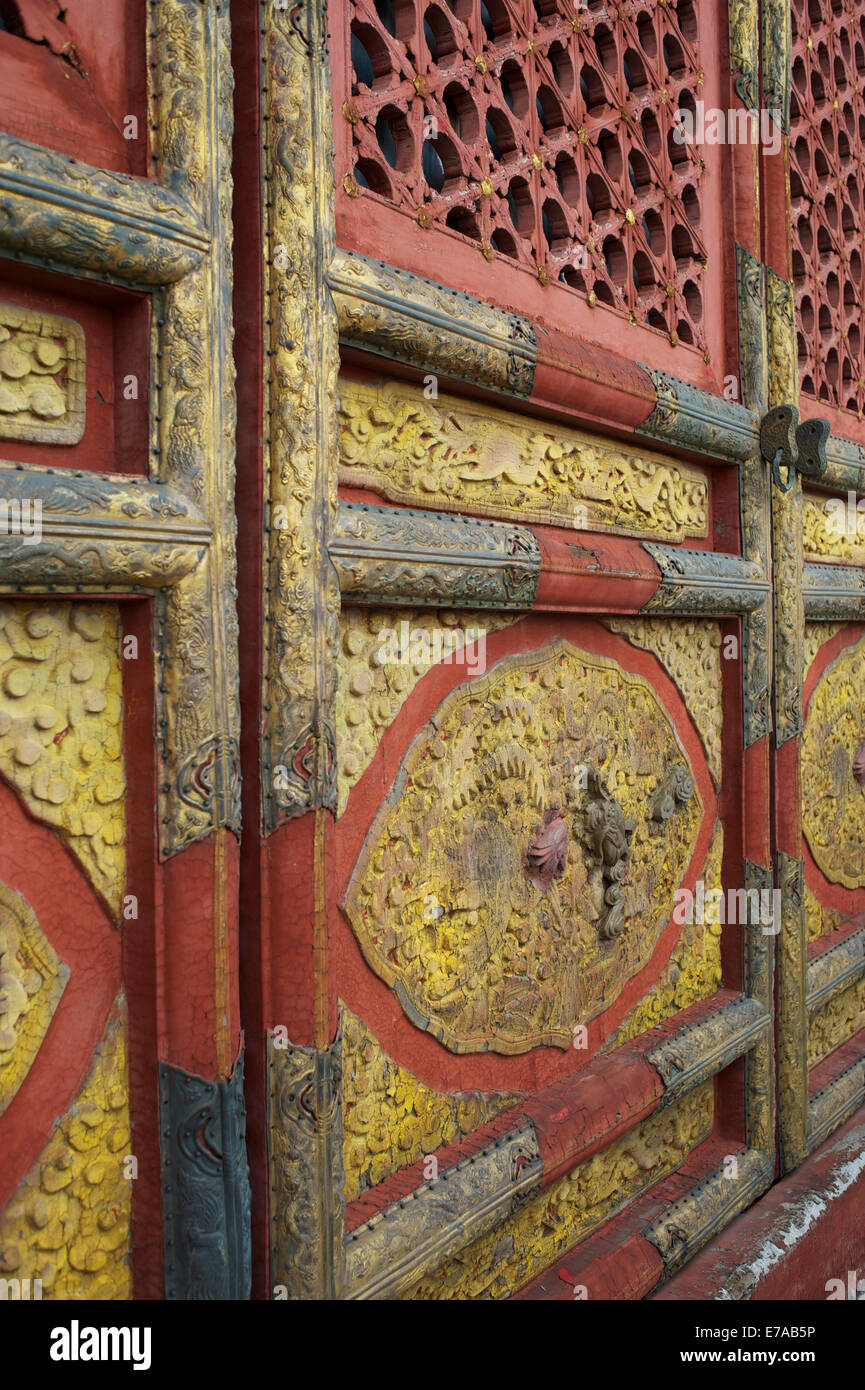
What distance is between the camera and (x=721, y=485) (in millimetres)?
2951

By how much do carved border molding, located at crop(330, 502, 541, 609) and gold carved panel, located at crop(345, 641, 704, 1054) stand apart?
0.64 feet

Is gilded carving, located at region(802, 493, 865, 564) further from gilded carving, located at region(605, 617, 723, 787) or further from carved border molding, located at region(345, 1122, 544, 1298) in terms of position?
carved border molding, located at region(345, 1122, 544, 1298)

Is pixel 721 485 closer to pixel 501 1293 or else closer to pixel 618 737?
pixel 618 737

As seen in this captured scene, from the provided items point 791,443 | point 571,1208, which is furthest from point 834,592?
point 571,1208

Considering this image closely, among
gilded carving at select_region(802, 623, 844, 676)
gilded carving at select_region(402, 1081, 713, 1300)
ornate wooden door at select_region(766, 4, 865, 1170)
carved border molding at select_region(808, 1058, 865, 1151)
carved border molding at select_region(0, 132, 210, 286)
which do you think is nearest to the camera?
carved border molding at select_region(0, 132, 210, 286)

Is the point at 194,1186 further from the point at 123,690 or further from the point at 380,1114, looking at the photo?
the point at 123,690

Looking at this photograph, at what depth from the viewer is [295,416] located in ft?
5.00

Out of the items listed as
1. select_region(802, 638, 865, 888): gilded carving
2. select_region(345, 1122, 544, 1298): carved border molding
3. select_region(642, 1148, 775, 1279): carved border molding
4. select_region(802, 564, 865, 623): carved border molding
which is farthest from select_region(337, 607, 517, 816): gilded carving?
select_region(802, 638, 865, 888): gilded carving

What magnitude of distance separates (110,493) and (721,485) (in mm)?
2092

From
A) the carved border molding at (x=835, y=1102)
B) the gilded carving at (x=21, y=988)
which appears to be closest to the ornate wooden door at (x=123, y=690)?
the gilded carving at (x=21, y=988)

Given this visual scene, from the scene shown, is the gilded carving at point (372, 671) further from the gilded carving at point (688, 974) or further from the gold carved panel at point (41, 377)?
the gilded carving at point (688, 974)

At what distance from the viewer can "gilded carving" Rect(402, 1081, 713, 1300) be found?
195 centimetres

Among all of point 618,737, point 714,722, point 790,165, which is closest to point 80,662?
point 618,737

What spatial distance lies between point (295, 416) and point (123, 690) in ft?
1.55
